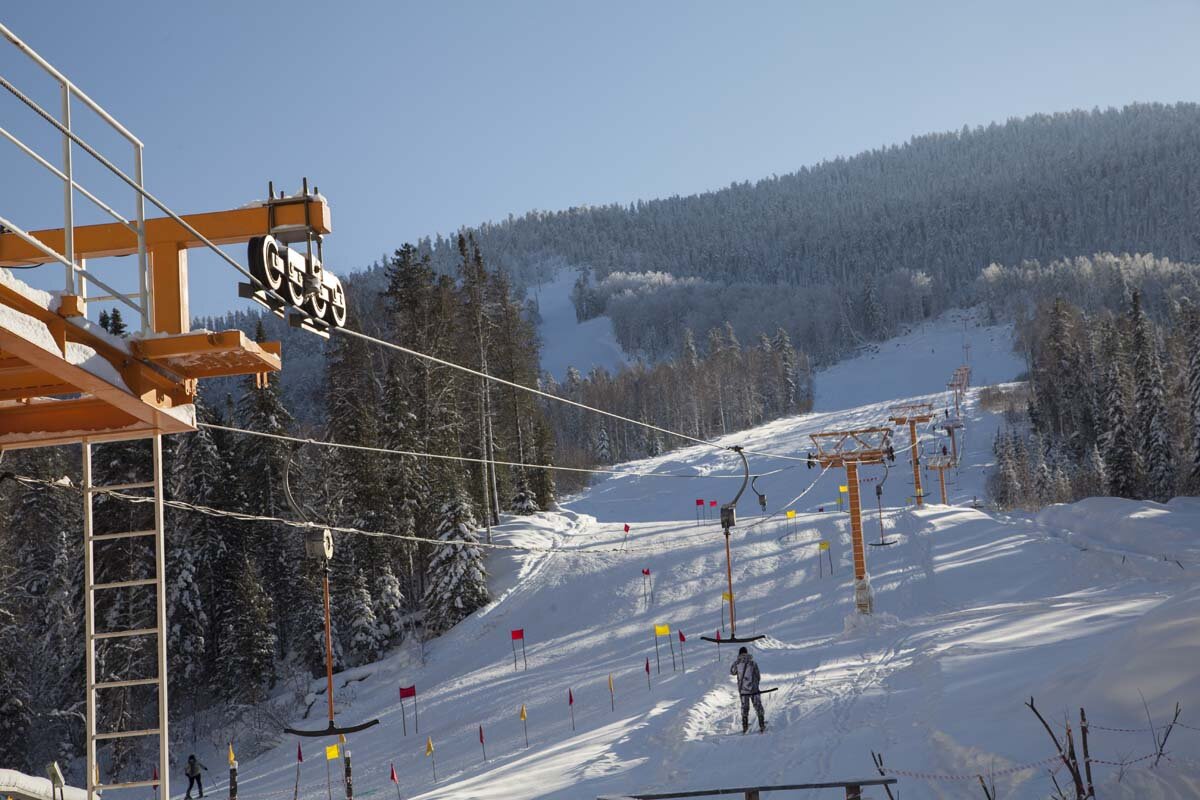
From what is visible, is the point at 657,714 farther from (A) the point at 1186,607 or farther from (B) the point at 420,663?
(B) the point at 420,663

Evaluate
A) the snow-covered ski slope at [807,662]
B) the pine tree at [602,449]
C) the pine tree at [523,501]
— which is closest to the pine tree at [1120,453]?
the snow-covered ski slope at [807,662]

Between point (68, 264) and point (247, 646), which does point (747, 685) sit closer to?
point (68, 264)

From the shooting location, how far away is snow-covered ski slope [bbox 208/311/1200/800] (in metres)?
14.0

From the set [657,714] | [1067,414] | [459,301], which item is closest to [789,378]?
[1067,414]

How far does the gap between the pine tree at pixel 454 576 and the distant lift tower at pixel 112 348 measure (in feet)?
107

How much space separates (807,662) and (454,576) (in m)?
19.3

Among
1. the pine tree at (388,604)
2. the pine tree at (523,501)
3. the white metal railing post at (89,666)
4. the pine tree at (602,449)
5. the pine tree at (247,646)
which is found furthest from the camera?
the pine tree at (602,449)

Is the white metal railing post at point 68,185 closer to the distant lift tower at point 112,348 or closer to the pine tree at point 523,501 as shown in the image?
the distant lift tower at point 112,348

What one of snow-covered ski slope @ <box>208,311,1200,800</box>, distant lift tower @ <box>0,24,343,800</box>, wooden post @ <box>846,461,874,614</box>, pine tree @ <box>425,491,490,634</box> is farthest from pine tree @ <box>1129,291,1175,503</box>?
distant lift tower @ <box>0,24,343,800</box>

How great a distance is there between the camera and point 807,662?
86.1 feet

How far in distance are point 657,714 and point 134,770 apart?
2806 centimetres

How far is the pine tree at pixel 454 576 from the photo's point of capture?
1634 inches

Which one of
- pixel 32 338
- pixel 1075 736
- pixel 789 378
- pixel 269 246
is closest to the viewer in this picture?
pixel 32 338

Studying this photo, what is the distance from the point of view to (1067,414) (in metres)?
98.1
